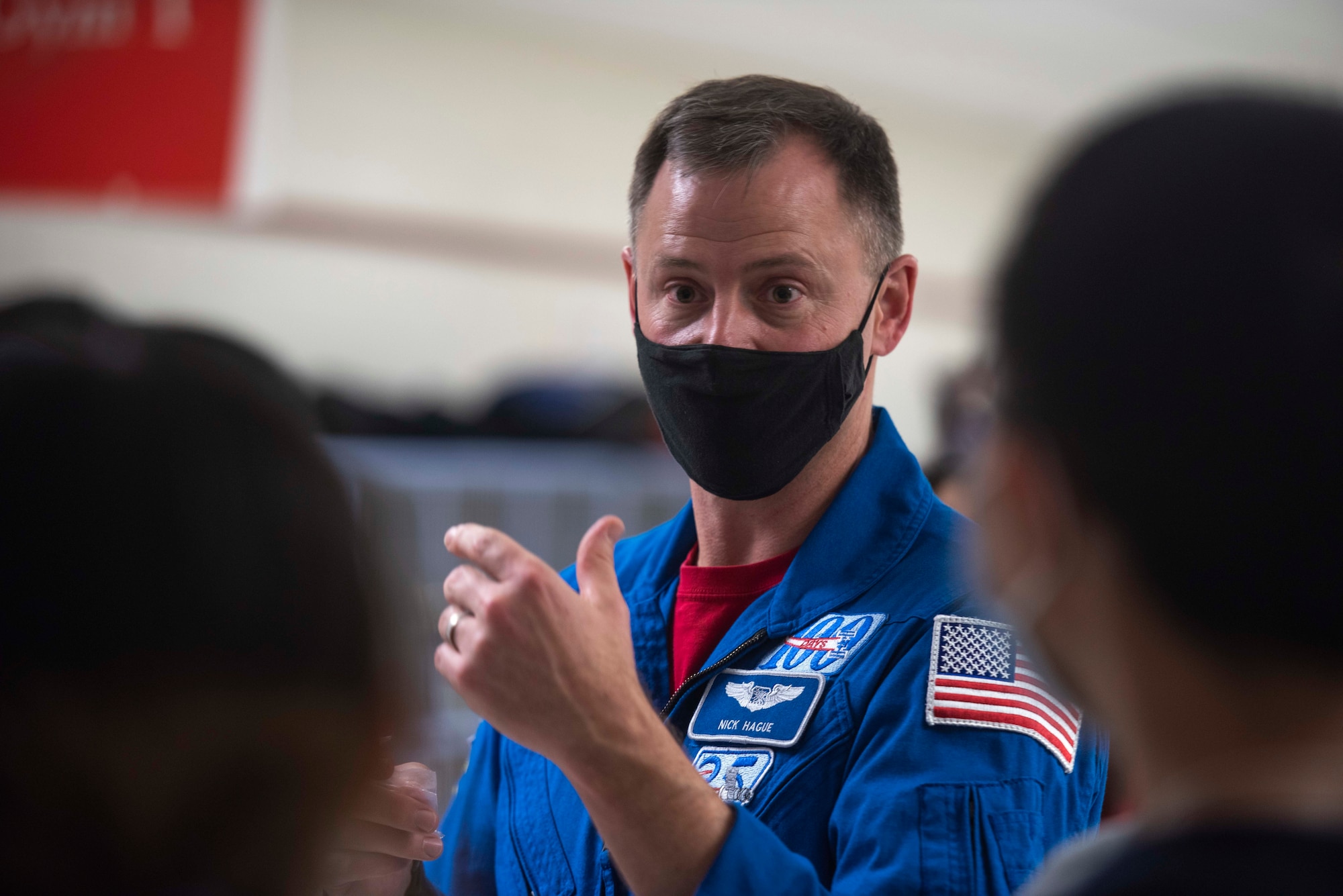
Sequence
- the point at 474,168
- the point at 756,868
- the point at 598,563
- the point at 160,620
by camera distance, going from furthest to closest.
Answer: the point at 474,168 < the point at 598,563 < the point at 756,868 < the point at 160,620

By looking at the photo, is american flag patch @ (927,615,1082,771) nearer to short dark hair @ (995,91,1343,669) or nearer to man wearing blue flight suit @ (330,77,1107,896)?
man wearing blue flight suit @ (330,77,1107,896)

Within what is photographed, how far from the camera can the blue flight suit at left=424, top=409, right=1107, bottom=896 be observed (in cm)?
113

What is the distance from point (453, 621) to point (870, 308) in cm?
76

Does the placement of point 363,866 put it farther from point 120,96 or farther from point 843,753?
point 120,96

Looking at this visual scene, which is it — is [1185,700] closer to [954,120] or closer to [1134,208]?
[1134,208]

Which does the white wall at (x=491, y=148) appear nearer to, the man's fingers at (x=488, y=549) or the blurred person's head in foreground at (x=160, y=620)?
the man's fingers at (x=488, y=549)

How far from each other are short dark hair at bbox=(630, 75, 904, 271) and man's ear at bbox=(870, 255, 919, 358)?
0.08ft

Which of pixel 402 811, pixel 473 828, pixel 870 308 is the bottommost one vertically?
pixel 473 828

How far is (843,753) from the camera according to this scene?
1.26 metres

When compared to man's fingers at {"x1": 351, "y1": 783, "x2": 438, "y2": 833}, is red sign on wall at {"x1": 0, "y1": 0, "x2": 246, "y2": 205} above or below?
above

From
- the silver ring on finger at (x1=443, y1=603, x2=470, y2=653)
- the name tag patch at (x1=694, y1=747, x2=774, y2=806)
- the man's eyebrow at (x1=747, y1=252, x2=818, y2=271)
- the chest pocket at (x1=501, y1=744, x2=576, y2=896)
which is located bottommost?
the chest pocket at (x1=501, y1=744, x2=576, y2=896)

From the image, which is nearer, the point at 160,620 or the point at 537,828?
the point at 160,620

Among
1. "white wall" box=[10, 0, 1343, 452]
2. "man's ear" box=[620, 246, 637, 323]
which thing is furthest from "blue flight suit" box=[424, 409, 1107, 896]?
"white wall" box=[10, 0, 1343, 452]

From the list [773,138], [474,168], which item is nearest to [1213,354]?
[773,138]
